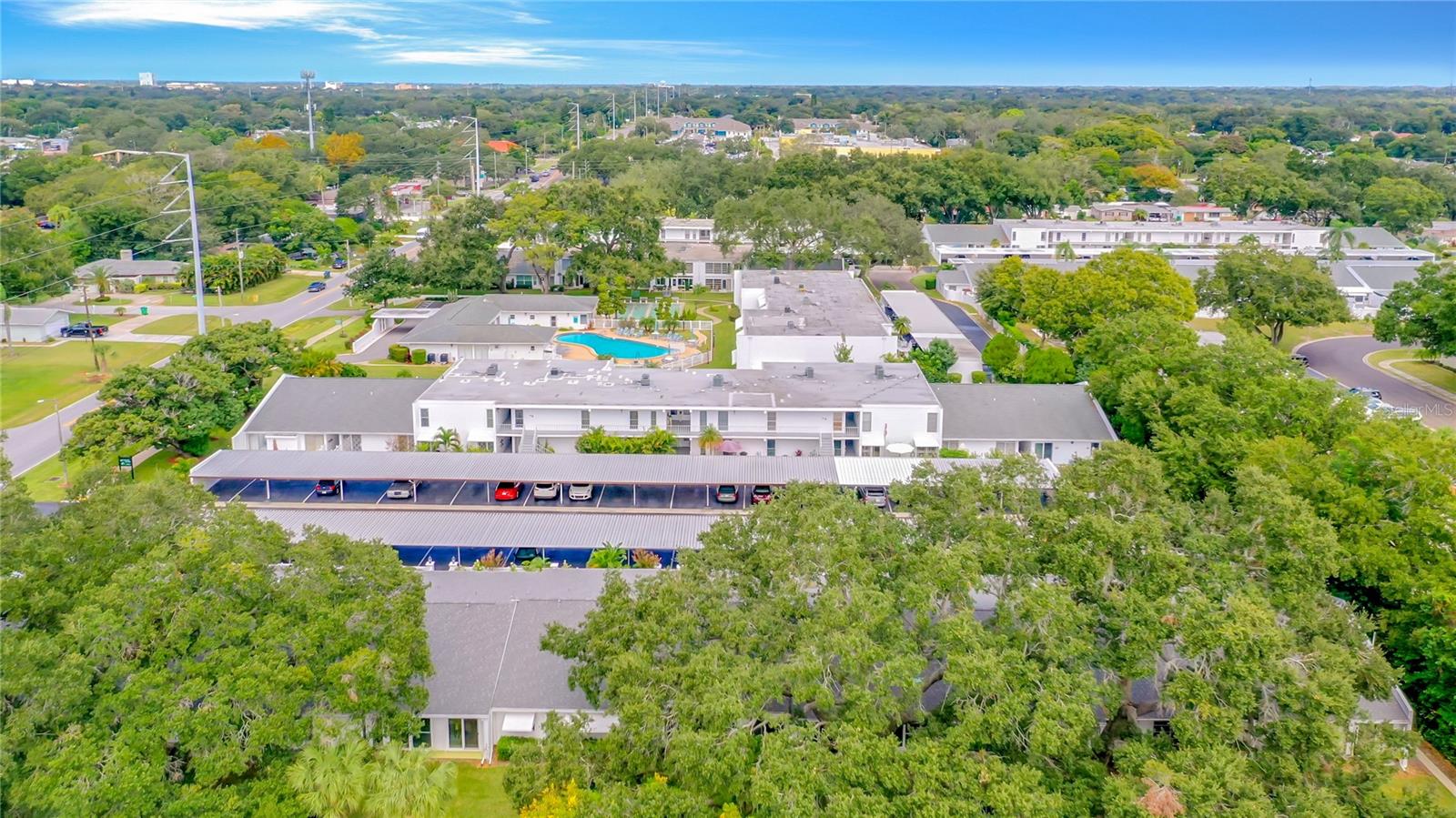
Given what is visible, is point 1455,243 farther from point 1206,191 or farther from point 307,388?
point 307,388

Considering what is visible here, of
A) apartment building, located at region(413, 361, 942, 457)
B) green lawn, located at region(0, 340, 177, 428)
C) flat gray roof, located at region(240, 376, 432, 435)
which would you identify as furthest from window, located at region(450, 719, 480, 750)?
green lawn, located at region(0, 340, 177, 428)

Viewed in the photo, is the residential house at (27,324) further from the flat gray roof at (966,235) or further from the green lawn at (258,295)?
the flat gray roof at (966,235)

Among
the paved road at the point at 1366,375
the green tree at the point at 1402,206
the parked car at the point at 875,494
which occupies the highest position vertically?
the green tree at the point at 1402,206

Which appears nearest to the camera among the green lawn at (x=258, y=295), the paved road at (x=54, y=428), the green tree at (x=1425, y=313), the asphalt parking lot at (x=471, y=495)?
the asphalt parking lot at (x=471, y=495)

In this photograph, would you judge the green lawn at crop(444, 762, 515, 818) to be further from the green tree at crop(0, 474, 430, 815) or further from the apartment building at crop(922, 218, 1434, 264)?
the apartment building at crop(922, 218, 1434, 264)

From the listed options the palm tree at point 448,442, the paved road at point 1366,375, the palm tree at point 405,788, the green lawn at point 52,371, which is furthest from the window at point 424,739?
the paved road at point 1366,375

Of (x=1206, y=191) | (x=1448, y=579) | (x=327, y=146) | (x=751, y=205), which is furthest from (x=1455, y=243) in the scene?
(x=327, y=146)
